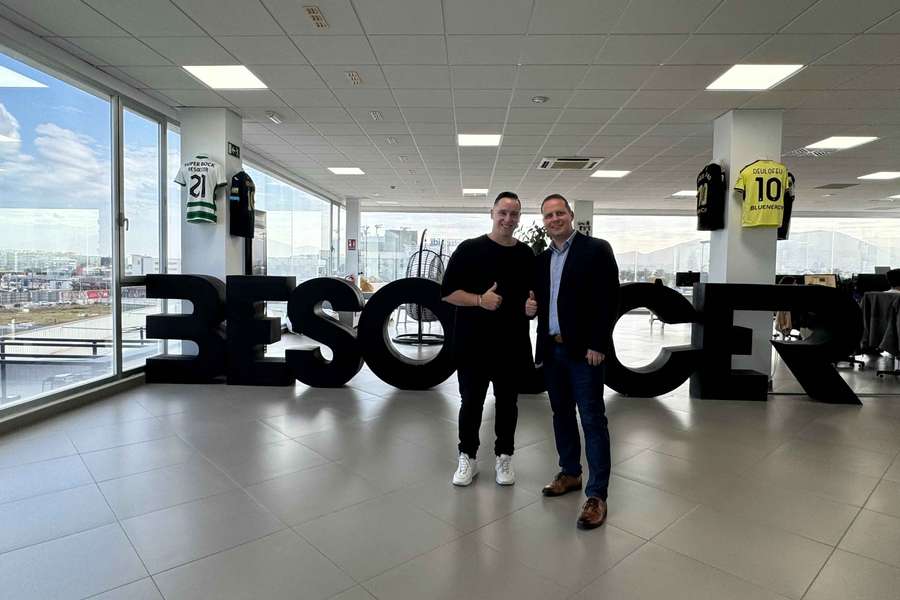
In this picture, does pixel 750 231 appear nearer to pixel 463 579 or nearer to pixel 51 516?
pixel 463 579

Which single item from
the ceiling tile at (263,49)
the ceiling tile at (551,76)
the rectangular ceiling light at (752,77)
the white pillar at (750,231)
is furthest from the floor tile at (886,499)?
the ceiling tile at (263,49)

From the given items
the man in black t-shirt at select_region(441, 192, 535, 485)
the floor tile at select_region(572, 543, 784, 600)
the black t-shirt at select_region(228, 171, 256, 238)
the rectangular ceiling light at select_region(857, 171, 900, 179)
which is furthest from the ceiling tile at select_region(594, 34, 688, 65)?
the rectangular ceiling light at select_region(857, 171, 900, 179)

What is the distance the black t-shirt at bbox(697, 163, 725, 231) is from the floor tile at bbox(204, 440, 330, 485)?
15.8ft

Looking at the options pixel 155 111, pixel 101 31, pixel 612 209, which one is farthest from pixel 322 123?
pixel 612 209

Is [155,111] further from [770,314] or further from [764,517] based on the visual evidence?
[770,314]

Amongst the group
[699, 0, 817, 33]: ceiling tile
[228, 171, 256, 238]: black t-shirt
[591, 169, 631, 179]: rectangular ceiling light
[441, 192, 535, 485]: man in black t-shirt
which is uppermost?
[591, 169, 631, 179]: rectangular ceiling light

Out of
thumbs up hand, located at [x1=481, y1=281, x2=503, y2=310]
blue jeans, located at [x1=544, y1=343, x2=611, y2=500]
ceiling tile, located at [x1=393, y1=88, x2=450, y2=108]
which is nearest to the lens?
blue jeans, located at [x1=544, y1=343, x2=611, y2=500]

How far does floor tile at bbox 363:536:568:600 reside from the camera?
1.84 m

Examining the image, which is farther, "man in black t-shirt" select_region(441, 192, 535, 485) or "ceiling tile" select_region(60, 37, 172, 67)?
"ceiling tile" select_region(60, 37, 172, 67)

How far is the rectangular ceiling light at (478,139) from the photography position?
22.3 feet

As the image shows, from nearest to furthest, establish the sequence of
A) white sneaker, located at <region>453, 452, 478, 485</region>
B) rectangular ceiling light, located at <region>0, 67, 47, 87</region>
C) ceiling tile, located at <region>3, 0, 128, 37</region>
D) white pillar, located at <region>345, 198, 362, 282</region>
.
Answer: white sneaker, located at <region>453, 452, 478, 485</region>, ceiling tile, located at <region>3, 0, 128, 37</region>, rectangular ceiling light, located at <region>0, 67, 47, 87</region>, white pillar, located at <region>345, 198, 362, 282</region>

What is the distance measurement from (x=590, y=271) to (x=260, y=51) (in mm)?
3547

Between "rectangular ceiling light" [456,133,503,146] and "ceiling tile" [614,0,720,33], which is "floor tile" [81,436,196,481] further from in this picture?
"rectangular ceiling light" [456,133,503,146]

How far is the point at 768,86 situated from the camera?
15.8ft
